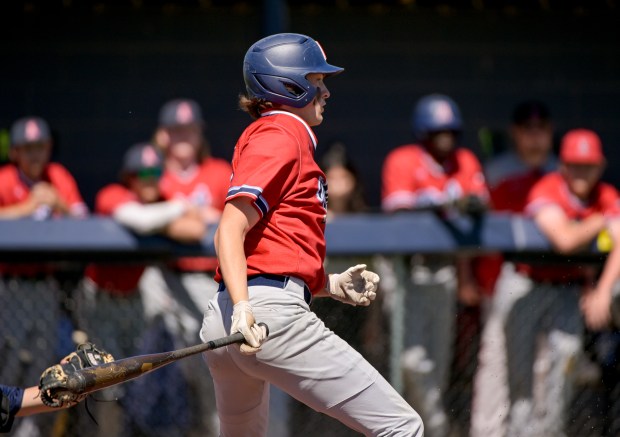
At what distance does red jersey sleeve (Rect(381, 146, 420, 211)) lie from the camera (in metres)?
6.36

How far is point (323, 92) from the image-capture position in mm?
3900

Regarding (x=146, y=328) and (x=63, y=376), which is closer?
(x=63, y=376)

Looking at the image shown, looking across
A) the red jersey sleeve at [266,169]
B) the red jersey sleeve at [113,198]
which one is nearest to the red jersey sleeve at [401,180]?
the red jersey sleeve at [113,198]

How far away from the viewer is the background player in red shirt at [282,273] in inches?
141

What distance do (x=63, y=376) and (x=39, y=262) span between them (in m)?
2.30

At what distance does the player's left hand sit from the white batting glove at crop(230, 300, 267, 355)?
2.67 meters

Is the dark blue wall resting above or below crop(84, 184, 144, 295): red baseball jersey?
above

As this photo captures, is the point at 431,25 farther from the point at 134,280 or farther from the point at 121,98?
the point at 134,280

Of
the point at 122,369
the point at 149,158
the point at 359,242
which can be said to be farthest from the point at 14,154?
the point at 122,369

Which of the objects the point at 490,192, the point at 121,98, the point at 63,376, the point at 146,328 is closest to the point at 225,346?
the point at 63,376

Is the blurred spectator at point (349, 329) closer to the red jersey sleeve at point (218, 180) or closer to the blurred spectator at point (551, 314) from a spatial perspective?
the blurred spectator at point (551, 314)

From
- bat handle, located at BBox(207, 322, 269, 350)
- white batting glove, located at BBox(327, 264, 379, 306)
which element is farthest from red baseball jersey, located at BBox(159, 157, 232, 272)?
bat handle, located at BBox(207, 322, 269, 350)

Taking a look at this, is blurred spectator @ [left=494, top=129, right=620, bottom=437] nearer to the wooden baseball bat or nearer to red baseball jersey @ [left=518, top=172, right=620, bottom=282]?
red baseball jersey @ [left=518, top=172, right=620, bottom=282]

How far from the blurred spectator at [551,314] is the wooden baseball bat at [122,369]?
249 cm
